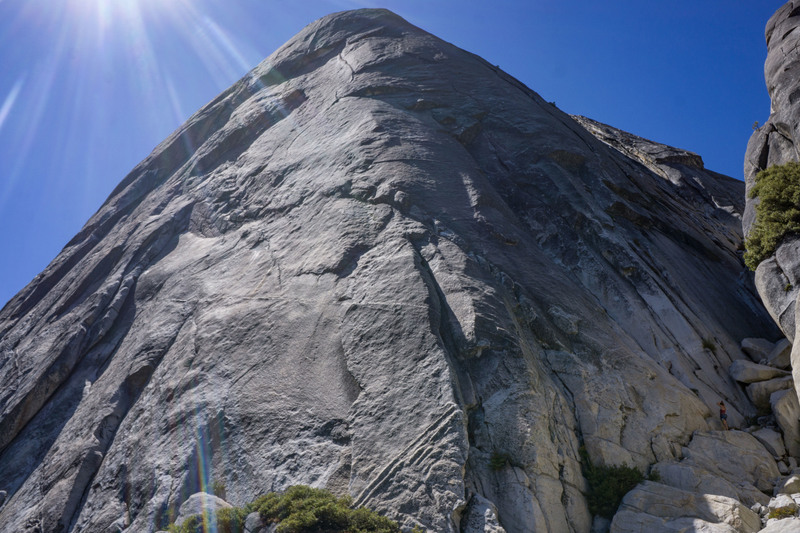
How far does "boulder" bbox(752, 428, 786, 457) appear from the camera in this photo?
18672 mm

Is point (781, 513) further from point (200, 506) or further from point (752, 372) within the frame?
point (200, 506)

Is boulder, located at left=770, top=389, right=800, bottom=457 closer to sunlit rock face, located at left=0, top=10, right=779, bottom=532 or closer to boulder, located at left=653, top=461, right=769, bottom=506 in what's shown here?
sunlit rock face, located at left=0, top=10, right=779, bottom=532

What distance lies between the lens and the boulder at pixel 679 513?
14125 mm

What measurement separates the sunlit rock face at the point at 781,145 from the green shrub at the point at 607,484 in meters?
6.83

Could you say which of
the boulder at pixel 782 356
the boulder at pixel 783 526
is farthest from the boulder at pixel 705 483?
the boulder at pixel 782 356

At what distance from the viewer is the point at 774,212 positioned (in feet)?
73.0

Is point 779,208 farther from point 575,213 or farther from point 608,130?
point 608,130

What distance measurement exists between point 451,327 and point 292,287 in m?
6.94

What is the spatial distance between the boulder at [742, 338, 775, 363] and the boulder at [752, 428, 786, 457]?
5.14 m

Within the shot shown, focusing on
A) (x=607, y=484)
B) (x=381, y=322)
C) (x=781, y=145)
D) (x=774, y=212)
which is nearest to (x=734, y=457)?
(x=607, y=484)

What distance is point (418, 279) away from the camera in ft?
62.5

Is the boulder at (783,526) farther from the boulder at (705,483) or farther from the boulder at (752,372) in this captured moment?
the boulder at (752,372)

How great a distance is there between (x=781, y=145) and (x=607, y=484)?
19.3 meters

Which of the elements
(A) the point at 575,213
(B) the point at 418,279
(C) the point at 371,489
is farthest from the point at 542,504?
(A) the point at 575,213
